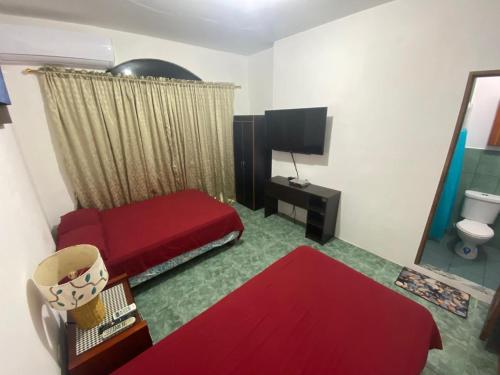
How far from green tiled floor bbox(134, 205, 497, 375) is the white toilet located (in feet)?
2.58

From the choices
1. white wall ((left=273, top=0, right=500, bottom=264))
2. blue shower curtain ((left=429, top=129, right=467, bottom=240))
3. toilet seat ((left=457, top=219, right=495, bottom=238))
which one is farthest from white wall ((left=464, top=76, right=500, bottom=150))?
white wall ((left=273, top=0, right=500, bottom=264))

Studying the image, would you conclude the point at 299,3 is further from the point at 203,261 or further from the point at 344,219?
the point at 203,261

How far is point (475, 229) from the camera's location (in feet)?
7.66

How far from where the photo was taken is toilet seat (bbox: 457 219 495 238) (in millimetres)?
2242

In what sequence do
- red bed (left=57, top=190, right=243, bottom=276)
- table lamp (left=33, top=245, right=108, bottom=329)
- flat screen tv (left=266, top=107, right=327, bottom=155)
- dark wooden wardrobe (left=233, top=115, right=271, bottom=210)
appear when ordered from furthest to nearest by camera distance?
dark wooden wardrobe (left=233, top=115, right=271, bottom=210) < flat screen tv (left=266, top=107, right=327, bottom=155) < red bed (left=57, top=190, right=243, bottom=276) < table lamp (left=33, top=245, right=108, bottom=329)

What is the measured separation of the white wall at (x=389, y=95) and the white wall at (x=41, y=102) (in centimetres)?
156

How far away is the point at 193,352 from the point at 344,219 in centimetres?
233

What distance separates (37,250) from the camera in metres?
1.28

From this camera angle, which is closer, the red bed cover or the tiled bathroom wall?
the red bed cover

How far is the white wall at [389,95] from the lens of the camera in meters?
1.66

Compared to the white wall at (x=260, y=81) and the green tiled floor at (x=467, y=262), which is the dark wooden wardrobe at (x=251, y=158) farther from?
the green tiled floor at (x=467, y=262)

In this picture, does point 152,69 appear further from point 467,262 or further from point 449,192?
point 467,262

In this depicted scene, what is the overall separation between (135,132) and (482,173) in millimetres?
4526

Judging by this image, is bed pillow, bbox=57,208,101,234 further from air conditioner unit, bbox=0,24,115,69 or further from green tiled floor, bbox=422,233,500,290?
green tiled floor, bbox=422,233,500,290
